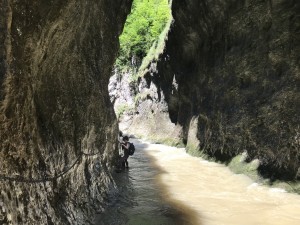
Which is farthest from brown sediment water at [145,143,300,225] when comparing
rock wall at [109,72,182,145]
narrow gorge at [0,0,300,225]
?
rock wall at [109,72,182,145]

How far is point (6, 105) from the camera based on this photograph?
15.5 ft

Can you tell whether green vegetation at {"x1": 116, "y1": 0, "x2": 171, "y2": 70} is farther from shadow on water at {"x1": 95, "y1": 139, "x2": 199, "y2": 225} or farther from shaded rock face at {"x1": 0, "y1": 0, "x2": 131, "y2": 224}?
shaded rock face at {"x1": 0, "y1": 0, "x2": 131, "y2": 224}

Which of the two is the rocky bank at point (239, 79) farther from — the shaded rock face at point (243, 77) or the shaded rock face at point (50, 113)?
the shaded rock face at point (50, 113)

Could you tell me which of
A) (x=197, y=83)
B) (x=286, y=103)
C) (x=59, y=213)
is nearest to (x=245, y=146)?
(x=286, y=103)

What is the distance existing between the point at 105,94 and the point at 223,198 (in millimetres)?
5217

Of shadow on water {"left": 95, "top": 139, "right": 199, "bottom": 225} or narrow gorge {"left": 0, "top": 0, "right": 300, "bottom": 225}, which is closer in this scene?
narrow gorge {"left": 0, "top": 0, "right": 300, "bottom": 225}

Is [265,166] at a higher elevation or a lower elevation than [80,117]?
lower

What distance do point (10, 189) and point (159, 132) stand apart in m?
24.4

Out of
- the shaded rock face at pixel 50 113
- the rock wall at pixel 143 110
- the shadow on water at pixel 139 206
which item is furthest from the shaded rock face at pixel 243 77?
the shaded rock face at pixel 50 113

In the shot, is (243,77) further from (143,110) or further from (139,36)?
(139,36)

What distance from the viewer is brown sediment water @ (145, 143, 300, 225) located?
836 cm

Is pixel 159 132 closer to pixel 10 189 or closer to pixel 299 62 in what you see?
pixel 299 62

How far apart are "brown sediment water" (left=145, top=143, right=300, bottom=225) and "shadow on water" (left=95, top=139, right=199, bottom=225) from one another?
7.9 inches

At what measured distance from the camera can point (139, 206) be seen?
9.13 m
